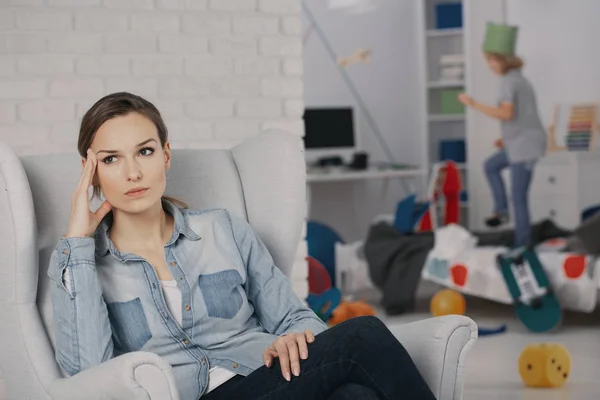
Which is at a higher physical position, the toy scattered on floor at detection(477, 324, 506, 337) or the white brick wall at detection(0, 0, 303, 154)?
the white brick wall at detection(0, 0, 303, 154)

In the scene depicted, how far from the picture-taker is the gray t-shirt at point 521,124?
220 inches

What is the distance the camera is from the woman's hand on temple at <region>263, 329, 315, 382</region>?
1.85 m

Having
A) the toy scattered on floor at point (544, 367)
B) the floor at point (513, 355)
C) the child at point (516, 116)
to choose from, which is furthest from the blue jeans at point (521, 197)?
the toy scattered on floor at point (544, 367)

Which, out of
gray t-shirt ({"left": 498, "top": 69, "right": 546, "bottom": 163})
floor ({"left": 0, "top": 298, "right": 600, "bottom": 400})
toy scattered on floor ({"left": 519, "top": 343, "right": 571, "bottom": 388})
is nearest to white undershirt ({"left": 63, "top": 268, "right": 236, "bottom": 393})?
floor ({"left": 0, "top": 298, "right": 600, "bottom": 400})

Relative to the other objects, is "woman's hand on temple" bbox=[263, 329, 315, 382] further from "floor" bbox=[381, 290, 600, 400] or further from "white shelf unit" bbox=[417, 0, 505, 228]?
"white shelf unit" bbox=[417, 0, 505, 228]

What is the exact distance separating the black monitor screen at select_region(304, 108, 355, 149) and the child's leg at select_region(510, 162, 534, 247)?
1733 millimetres

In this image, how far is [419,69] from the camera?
7.55 m

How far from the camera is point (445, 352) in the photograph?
1965mm

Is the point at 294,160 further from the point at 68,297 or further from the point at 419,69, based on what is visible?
the point at 419,69

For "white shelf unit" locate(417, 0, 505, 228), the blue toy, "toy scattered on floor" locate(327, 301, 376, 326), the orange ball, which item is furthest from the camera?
"white shelf unit" locate(417, 0, 505, 228)

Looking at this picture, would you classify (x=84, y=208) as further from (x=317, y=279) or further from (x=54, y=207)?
(x=317, y=279)

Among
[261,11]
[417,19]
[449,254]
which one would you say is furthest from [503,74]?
[261,11]

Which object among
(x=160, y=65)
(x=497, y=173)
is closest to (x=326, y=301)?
(x=160, y=65)

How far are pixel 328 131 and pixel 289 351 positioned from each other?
5376 mm
